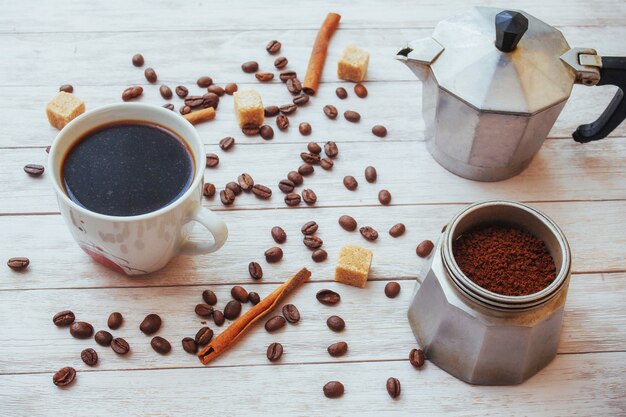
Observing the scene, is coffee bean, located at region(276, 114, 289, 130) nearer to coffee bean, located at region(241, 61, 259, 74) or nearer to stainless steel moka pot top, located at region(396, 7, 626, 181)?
coffee bean, located at region(241, 61, 259, 74)

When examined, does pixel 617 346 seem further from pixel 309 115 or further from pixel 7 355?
pixel 7 355

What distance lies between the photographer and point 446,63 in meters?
1.14

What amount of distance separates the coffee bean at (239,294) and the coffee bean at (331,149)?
30cm

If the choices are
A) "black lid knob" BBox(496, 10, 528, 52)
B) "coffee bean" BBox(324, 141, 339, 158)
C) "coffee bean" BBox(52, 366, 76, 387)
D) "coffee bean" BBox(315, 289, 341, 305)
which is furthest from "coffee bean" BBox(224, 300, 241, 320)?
"black lid knob" BBox(496, 10, 528, 52)

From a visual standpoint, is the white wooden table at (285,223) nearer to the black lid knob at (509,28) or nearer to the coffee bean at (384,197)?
the coffee bean at (384,197)

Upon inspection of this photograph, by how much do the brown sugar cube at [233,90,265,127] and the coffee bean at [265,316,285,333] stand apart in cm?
38

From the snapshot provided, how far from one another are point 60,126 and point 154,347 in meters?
→ 0.45

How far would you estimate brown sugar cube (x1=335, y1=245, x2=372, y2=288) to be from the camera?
1067mm

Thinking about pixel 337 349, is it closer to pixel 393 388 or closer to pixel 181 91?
pixel 393 388

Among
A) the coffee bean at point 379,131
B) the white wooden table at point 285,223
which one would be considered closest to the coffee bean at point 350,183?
the white wooden table at point 285,223

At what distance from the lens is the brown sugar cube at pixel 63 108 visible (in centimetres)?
121

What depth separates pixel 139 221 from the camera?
3.04 ft

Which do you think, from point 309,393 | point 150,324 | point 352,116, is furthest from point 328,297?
point 352,116

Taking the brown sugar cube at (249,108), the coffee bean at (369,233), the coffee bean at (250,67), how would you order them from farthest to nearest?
the coffee bean at (250,67)
the brown sugar cube at (249,108)
the coffee bean at (369,233)
